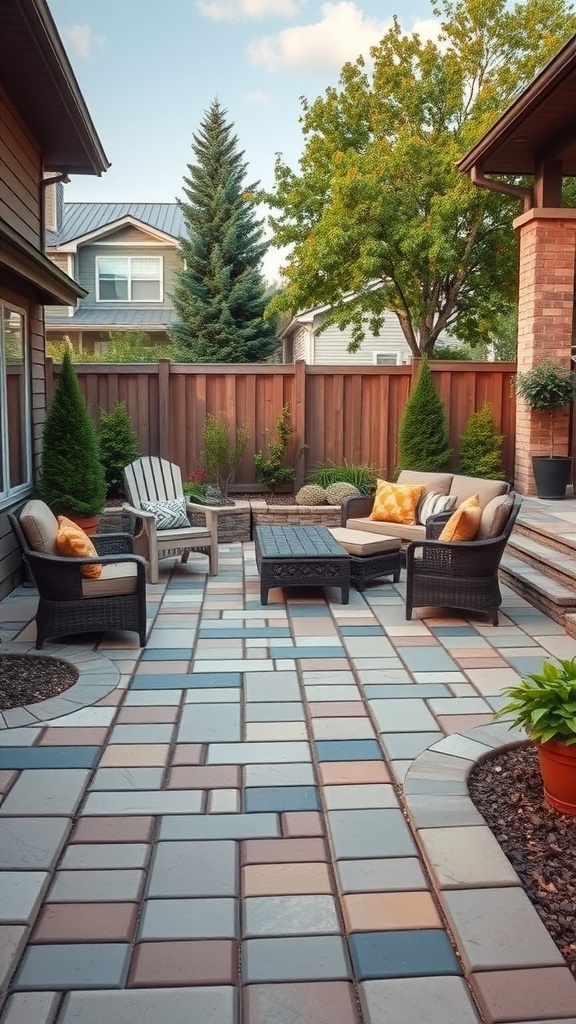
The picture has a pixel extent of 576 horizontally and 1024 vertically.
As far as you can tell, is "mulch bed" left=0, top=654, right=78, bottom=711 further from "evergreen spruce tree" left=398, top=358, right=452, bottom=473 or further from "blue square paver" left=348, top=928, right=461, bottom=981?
"evergreen spruce tree" left=398, top=358, right=452, bottom=473

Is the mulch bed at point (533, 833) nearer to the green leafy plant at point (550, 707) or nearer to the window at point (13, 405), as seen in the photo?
the green leafy plant at point (550, 707)

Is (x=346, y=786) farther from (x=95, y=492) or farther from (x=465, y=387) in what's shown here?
(x=465, y=387)

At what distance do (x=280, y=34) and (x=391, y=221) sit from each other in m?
4.58

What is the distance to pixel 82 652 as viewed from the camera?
15.5 feet

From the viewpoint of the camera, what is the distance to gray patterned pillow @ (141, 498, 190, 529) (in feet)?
22.6

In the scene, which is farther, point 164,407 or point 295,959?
point 164,407

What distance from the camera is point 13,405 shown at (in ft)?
21.6

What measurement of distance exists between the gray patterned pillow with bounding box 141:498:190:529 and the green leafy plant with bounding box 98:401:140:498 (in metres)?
1.90

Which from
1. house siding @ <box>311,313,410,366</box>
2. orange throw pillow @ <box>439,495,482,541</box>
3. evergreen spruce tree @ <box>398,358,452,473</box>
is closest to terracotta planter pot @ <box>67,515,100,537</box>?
orange throw pillow @ <box>439,495,482,541</box>

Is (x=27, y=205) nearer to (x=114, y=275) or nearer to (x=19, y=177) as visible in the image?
(x=19, y=177)

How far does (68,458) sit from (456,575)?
3294 mm

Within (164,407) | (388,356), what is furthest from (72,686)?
(388,356)

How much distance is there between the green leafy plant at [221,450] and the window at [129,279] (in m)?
13.2

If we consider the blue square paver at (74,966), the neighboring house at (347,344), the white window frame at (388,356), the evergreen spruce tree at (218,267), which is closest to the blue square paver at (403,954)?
the blue square paver at (74,966)
